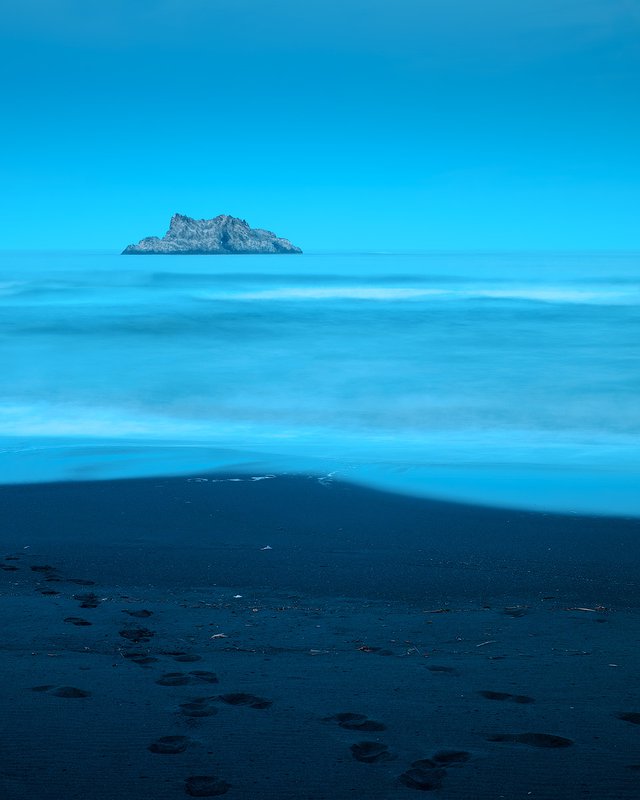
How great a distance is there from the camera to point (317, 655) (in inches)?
151

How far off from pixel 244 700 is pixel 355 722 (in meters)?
0.45

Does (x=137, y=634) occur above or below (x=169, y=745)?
above

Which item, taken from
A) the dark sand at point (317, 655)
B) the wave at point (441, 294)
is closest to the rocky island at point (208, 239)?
the wave at point (441, 294)

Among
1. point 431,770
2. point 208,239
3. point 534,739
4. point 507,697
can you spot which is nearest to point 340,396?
point 507,697

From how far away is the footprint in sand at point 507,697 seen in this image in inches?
131

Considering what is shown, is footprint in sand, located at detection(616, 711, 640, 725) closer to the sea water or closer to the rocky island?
the sea water

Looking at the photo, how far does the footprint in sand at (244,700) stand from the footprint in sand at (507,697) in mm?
833

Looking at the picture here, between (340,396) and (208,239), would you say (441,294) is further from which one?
(208,239)

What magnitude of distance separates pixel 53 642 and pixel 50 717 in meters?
0.78

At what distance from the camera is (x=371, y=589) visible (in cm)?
486

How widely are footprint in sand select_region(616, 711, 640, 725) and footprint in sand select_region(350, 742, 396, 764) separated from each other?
0.90 meters

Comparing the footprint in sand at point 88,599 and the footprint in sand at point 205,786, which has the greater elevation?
the footprint in sand at point 88,599

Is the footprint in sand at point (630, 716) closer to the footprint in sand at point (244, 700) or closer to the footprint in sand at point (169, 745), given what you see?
the footprint in sand at point (244, 700)

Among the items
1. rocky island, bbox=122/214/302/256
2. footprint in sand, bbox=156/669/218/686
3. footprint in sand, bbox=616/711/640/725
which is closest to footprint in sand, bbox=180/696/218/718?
footprint in sand, bbox=156/669/218/686
